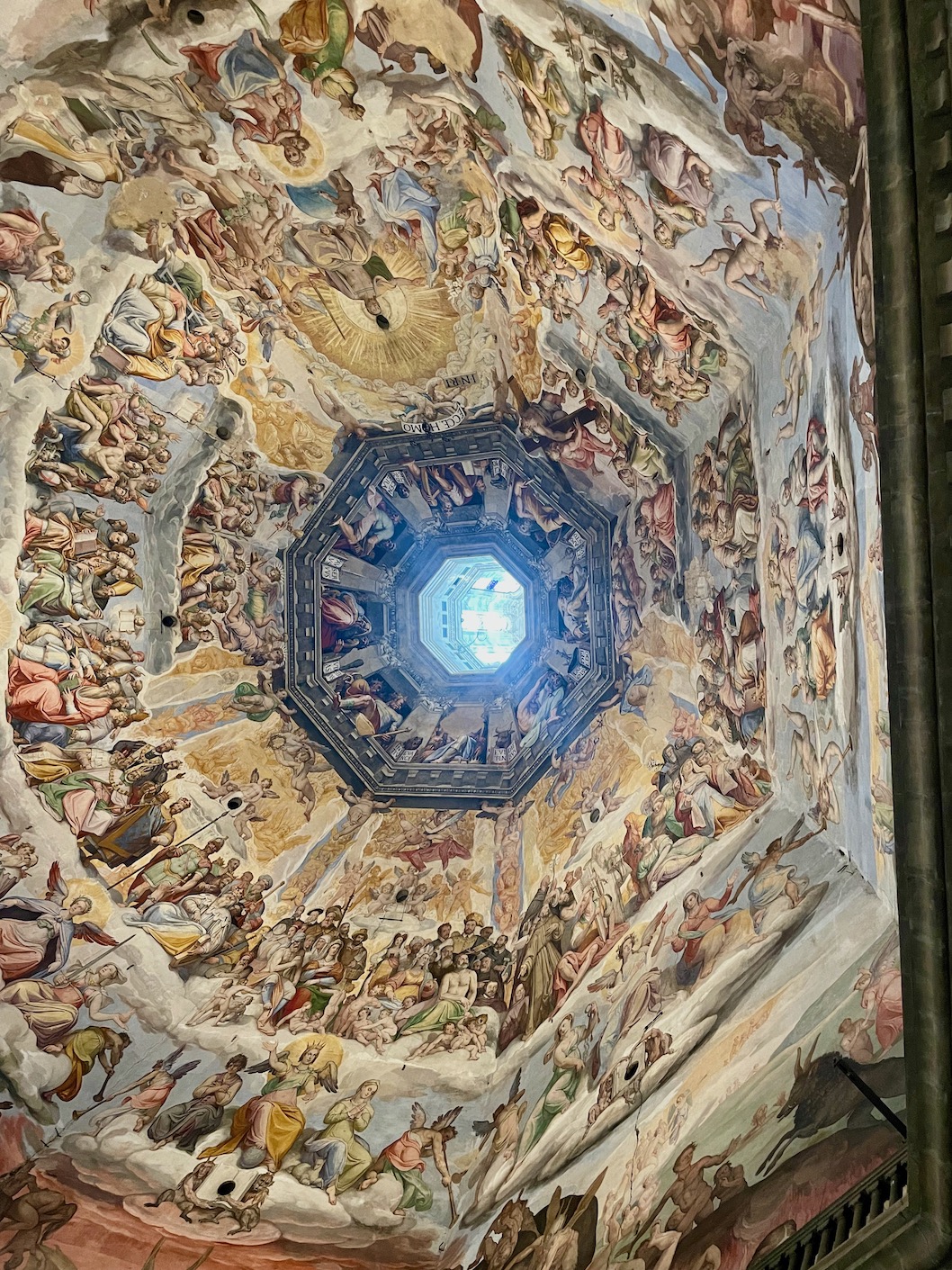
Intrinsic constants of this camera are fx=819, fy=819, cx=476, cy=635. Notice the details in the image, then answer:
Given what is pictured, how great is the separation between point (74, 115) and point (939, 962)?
1094 centimetres

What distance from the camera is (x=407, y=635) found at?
47.1 ft

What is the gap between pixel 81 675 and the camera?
36.2 ft

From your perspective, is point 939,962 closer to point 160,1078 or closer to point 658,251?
point 658,251

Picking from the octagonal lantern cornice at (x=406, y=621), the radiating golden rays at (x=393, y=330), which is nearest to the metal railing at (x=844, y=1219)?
the octagonal lantern cornice at (x=406, y=621)

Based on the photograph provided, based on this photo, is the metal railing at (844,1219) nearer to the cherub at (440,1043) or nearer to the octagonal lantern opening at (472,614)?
the cherub at (440,1043)

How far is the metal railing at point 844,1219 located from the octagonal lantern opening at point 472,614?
9891 millimetres

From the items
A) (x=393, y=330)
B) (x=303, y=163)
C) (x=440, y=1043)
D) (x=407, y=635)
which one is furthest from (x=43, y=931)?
(x=303, y=163)

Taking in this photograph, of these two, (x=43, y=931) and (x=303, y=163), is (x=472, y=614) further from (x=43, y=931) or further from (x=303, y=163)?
(x=43, y=931)

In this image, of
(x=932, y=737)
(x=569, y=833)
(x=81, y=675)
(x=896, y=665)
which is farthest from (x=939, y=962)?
(x=81, y=675)

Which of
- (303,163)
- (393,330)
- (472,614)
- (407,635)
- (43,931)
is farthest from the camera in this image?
(472,614)

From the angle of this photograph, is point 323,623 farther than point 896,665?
Yes

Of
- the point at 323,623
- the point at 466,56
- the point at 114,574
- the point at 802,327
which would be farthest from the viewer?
Answer: the point at 323,623

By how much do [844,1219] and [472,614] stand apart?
38.4 feet

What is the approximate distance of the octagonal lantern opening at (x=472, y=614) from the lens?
1457cm
